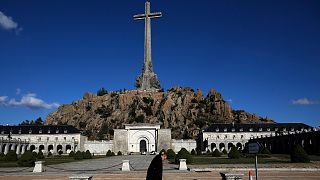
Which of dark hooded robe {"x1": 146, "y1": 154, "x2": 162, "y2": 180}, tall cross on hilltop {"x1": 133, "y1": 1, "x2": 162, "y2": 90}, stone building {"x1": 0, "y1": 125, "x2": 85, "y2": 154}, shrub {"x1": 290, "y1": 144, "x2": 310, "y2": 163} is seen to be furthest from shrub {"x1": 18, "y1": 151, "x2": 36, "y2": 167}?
tall cross on hilltop {"x1": 133, "y1": 1, "x2": 162, "y2": 90}

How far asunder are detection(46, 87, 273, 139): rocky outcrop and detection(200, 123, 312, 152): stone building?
14403 millimetres

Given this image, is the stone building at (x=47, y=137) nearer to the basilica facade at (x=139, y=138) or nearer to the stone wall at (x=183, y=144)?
the basilica facade at (x=139, y=138)

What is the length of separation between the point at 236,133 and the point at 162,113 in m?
28.8

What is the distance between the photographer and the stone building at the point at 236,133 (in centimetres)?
8600

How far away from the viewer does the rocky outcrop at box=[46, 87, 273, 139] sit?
4181 inches

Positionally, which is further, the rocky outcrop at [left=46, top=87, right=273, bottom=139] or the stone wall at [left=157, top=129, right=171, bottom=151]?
the rocky outcrop at [left=46, top=87, right=273, bottom=139]

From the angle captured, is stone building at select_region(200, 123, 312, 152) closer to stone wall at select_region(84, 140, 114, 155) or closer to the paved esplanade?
stone wall at select_region(84, 140, 114, 155)

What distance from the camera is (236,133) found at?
87250 mm

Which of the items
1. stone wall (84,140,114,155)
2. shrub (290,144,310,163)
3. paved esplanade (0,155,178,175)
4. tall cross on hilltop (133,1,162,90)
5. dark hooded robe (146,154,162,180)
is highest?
tall cross on hilltop (133,1,162,90)

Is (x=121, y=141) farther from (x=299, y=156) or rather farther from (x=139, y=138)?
(x=299, y=156)

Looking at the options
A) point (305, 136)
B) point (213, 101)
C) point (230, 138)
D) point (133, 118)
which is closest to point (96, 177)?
point (305, 136)

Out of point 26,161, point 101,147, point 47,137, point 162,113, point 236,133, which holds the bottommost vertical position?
point 101,147

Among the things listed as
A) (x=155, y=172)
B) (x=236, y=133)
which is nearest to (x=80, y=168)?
(x=155, y=172)

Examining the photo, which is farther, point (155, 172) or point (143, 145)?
point (143, 145)
